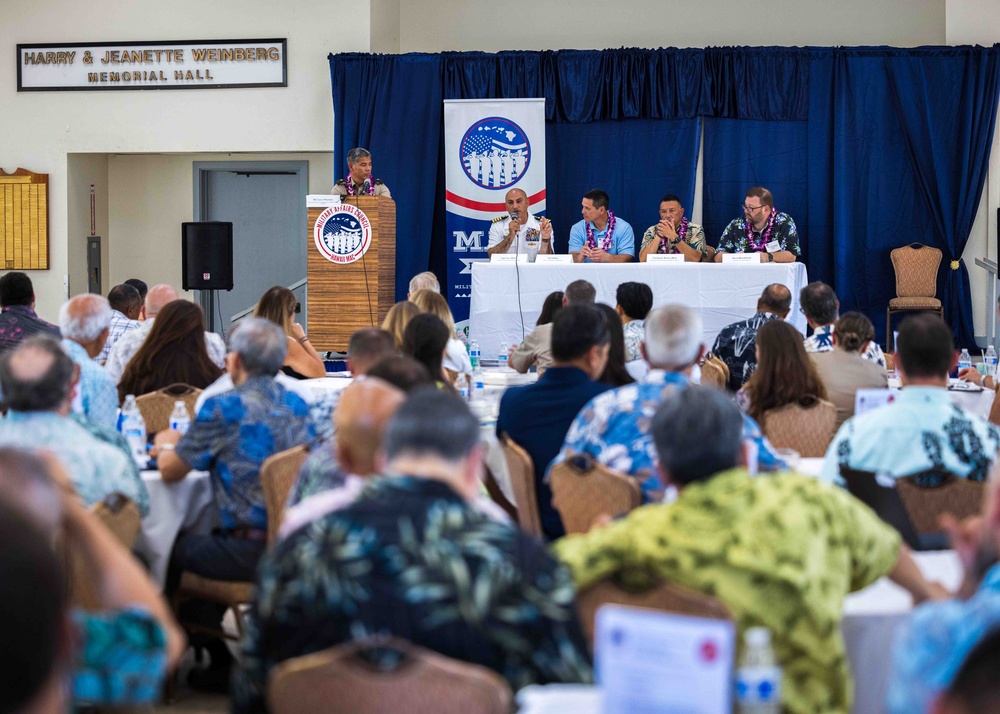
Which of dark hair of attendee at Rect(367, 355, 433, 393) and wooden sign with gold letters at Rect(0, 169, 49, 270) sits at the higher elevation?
wooden sign with gold letters at Rect(0, 169, 49, 270)

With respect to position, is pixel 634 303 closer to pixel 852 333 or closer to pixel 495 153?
pixel 852 333

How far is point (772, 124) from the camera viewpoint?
10789 mm

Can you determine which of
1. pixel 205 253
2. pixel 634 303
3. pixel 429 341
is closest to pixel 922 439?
pixel 429 341

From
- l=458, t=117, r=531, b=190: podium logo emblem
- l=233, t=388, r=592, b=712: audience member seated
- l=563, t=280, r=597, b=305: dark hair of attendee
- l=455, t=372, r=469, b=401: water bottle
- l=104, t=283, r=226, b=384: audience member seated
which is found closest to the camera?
l=233, t=388, r=592, b=712: audience member seated

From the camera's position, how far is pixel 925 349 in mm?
3281

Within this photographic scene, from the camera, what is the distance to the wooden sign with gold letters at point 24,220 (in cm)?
1136

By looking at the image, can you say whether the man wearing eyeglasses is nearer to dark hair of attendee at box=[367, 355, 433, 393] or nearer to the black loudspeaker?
the black loudspeaker

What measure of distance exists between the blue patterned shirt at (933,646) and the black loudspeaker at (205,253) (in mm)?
9565

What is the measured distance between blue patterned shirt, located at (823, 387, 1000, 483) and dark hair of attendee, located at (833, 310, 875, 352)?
201 centimetres

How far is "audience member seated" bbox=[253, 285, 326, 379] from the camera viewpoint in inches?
229

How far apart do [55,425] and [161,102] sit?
8862 mm

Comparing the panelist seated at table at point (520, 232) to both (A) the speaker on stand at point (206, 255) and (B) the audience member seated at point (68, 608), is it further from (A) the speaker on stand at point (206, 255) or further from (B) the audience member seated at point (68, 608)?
(B) the audience member seated at point (68, 608)

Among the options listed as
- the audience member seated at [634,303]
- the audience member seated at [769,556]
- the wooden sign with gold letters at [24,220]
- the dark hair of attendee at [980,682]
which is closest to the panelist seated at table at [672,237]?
the audience member seated at [634,303]

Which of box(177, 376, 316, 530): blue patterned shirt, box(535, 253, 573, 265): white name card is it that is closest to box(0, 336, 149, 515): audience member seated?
box(177, 376, 316, 530): blue patterned shirt
